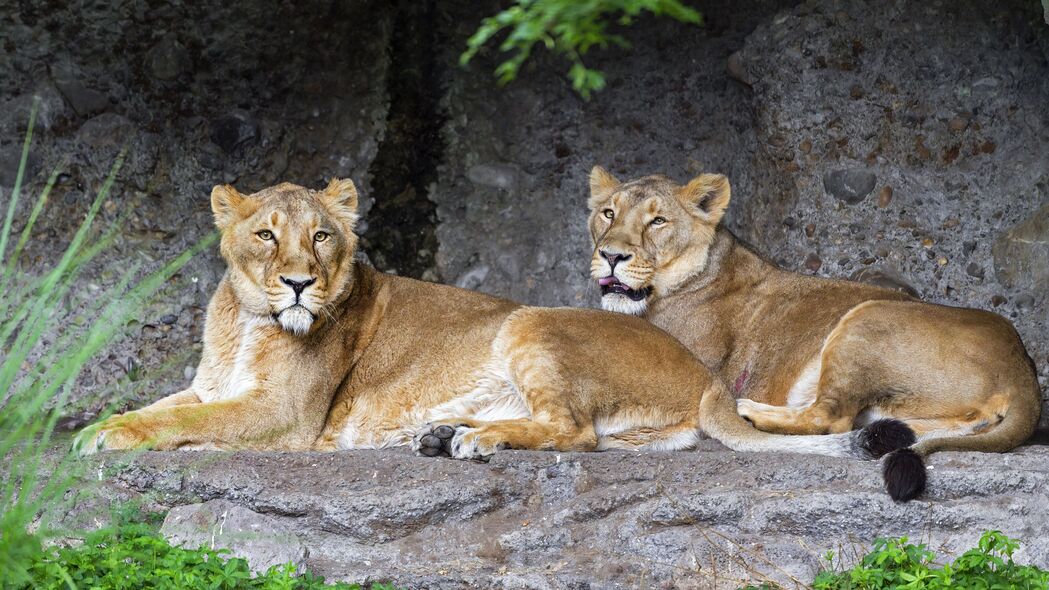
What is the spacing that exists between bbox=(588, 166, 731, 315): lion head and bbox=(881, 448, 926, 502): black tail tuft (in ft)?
7.85

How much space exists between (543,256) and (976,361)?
363cm

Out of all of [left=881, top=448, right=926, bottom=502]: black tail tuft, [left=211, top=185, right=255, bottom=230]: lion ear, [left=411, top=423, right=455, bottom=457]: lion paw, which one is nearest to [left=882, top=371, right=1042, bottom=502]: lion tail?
[left=881, top=448, right=926, bottom=502]: black tail tuft

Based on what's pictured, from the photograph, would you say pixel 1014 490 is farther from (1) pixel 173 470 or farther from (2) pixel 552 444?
(1) pixel 173 470

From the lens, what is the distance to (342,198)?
22.0 ft

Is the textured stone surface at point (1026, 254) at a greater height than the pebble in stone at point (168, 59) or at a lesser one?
lesser

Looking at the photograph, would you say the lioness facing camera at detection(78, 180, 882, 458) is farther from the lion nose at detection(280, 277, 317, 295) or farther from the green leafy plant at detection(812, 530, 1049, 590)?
the green leafy plant at detection(812, 530, 1049, 590)

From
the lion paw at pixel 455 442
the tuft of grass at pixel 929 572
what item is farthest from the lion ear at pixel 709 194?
the tuft of grass at pixel 929 572

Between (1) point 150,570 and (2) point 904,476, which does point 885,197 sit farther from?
(1) point 150,570

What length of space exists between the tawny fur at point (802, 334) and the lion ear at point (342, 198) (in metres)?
1.40

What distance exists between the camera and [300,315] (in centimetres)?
627

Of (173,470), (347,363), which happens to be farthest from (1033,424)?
(173,470)

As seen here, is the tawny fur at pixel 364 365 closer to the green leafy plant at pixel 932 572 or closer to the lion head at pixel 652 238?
the lion head at pixel 652 238

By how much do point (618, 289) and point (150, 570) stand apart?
3.40 m

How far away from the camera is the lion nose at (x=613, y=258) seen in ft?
23.7
